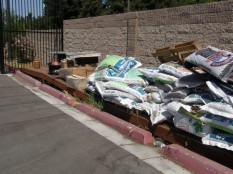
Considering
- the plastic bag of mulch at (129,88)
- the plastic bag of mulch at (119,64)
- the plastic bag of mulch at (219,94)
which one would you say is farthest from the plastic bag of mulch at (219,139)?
the plastic bag of mulch at (119,64)

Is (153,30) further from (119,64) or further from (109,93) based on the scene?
(109,93)

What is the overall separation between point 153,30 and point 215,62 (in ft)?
12.9

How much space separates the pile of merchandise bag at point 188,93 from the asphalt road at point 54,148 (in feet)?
2.44

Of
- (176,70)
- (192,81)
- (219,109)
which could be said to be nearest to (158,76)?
(176,70)

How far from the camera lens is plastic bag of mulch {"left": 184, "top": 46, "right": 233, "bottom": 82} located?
443 cm

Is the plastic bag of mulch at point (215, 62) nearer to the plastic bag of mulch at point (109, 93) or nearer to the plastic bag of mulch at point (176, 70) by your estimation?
the plastic bag of mulch at point (176, 70)

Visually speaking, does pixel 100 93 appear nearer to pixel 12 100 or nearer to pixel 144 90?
pixel 144 90

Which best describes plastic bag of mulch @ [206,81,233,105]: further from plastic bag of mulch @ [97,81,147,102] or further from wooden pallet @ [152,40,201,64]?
wooden pallet @ [152,40,201,64]

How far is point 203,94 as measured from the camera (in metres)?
4.79

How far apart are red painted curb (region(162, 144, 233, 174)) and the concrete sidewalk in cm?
10

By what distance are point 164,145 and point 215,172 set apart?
115 cm

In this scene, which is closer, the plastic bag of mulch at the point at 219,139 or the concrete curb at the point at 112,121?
the plastic bag of mulch at the point at 219,139

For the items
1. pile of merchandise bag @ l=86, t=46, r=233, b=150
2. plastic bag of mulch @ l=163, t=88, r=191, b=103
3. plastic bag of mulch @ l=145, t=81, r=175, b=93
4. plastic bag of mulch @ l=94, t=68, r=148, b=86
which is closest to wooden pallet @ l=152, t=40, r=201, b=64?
pile of merchandise bag @ l=86, t=46, r=233, b=150

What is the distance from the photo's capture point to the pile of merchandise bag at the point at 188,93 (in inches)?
168
